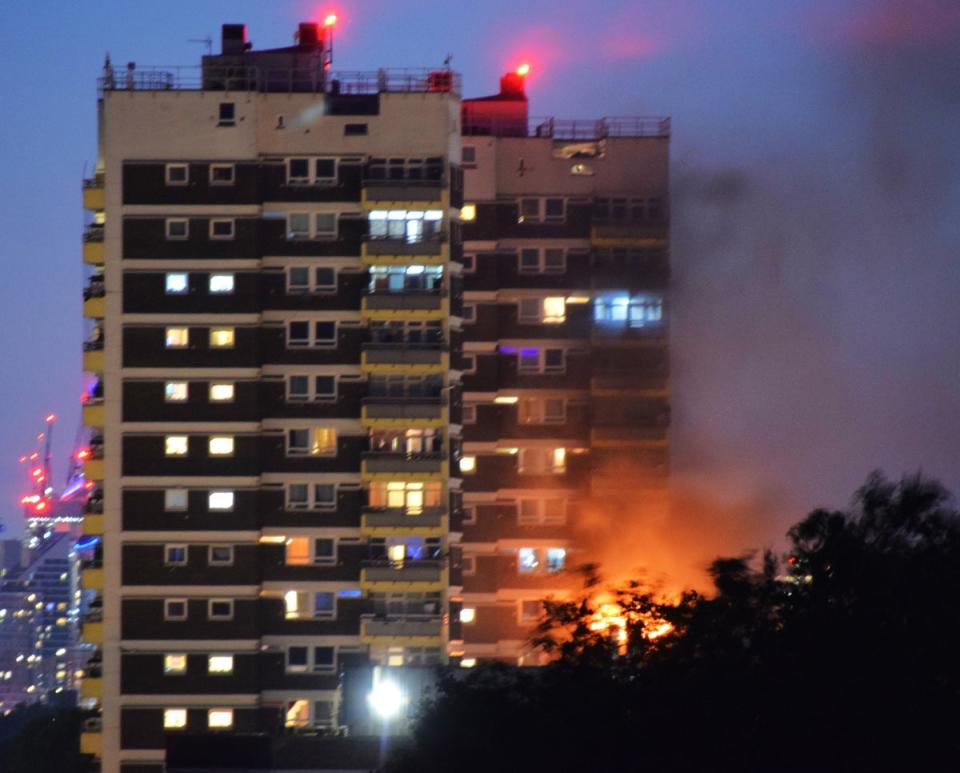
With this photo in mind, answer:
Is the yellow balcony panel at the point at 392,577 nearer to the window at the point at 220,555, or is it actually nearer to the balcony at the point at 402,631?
the balcony at the point at 402,631

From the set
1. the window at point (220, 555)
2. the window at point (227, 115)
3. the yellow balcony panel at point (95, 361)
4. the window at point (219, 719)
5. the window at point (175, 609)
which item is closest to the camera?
the window at point (219, 719)

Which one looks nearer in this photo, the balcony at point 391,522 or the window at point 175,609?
the window at point 175,609

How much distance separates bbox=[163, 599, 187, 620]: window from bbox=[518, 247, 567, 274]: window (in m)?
23.2

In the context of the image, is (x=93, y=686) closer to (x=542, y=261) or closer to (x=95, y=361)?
(x=95, y=361)

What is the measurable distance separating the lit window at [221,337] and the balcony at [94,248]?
500 cm

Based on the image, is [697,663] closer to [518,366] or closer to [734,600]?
[734,600]

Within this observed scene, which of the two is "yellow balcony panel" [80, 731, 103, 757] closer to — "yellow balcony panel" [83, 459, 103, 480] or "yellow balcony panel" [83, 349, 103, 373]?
"yellow balcony panel" [83, 459, 103, 480]

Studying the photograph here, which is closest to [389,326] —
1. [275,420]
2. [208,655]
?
[275,420]

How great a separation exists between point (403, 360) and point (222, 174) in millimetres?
9419

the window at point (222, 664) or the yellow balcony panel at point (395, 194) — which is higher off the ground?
the yellow balcony panel at point (395, 194)

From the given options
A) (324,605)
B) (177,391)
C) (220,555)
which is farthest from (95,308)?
(324,605)

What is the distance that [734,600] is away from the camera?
53125mm

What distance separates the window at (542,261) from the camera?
354ft

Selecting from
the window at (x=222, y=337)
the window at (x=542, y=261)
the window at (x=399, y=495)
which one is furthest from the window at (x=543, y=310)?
the window at (x=222, y=337)
